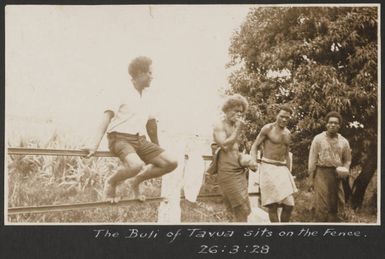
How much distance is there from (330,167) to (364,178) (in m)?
0.34

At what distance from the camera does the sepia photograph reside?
5051 millimetres

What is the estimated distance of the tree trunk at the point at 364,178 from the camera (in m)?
5.08

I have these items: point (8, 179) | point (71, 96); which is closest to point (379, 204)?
point (71, 96)

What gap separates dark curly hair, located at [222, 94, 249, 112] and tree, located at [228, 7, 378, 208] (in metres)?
0.06

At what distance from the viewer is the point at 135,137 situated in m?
5.07

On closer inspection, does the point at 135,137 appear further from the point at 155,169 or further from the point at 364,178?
the point at 364,178

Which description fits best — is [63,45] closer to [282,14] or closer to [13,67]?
[13,67]

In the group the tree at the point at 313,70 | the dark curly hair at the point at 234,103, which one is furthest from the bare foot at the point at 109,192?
the tree at the point at 313,70

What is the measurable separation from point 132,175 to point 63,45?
1.45 meters

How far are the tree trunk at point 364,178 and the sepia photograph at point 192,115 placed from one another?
0.01m

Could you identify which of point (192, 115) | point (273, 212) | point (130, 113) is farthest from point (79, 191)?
point (273, 212)
